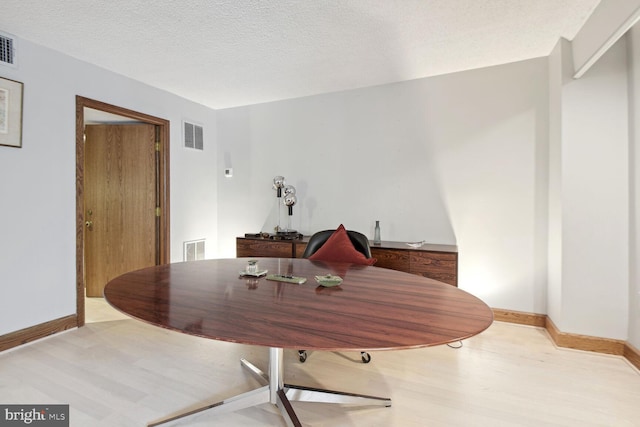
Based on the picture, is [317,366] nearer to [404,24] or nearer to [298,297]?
[298,297]

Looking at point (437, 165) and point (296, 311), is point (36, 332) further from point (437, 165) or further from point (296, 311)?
point (437, 165)

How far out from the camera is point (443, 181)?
3.22 metres

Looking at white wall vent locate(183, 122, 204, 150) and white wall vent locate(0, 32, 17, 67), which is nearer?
white wall vent locate(0, 32, 17, 67)

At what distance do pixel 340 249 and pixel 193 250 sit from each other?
2.43m

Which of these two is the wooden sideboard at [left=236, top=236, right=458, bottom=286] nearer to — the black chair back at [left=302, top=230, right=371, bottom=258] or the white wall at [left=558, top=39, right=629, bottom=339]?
the black chair back at [left=302, top=230, right=371, bottom=258]

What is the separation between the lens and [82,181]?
2.93m

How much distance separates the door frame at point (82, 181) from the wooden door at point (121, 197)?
3.3 inches

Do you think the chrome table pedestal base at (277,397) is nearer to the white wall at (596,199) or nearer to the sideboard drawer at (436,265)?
the sideboard drawer at (436,265)

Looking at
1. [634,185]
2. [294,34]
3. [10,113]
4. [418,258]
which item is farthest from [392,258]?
[10,113]

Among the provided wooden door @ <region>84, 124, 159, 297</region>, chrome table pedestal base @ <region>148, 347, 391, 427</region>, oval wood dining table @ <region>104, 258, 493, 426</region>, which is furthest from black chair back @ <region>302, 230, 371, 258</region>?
wooden door @ <region>84, 124, 159, 297</region>

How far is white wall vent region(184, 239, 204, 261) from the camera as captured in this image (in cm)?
406

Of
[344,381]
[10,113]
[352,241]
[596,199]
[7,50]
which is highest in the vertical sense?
[7,50]

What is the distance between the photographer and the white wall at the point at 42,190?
2465mm

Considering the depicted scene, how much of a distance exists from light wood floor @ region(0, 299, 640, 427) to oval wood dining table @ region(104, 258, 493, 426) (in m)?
0.15
